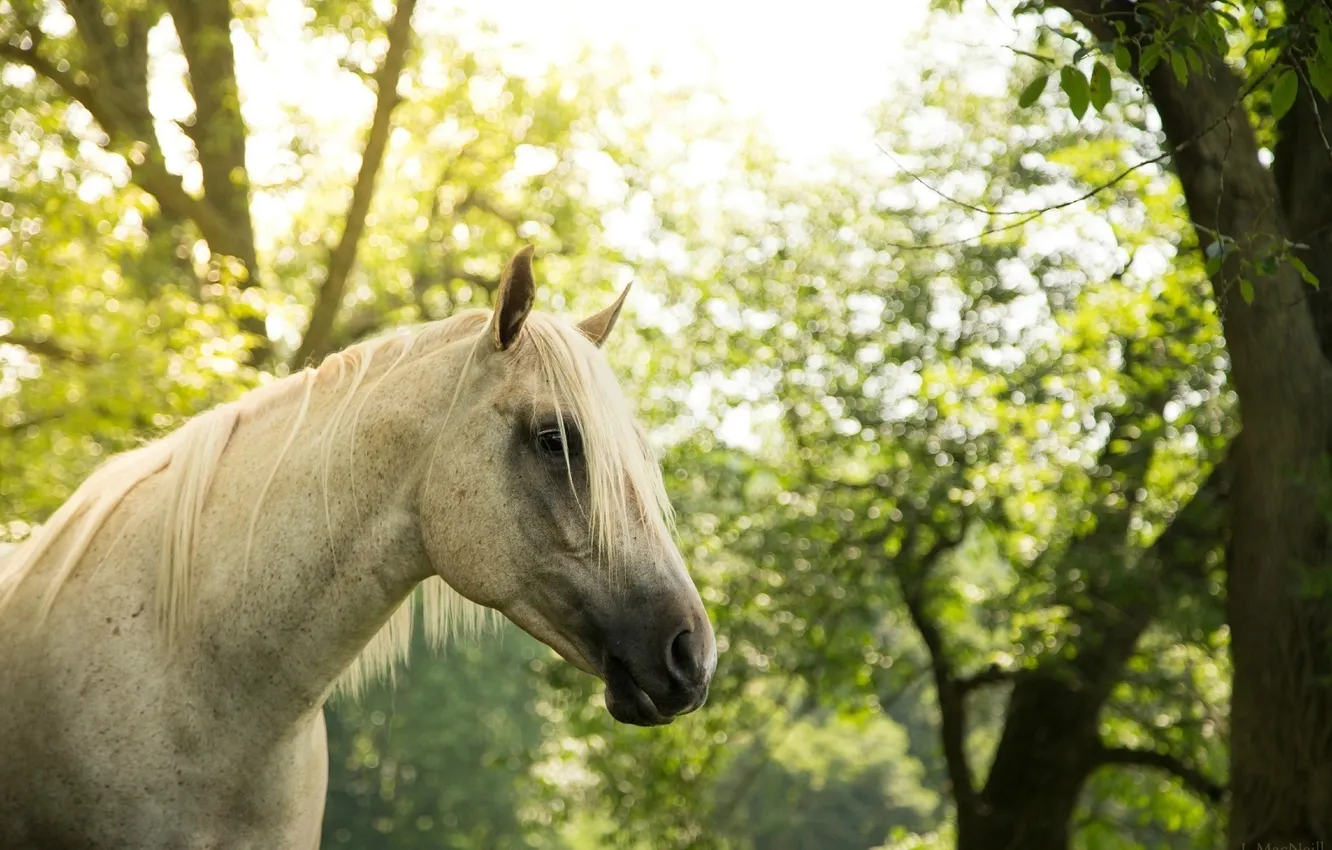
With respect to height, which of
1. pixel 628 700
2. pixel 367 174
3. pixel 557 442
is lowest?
pixel 628 700

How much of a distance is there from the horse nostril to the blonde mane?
23 cm

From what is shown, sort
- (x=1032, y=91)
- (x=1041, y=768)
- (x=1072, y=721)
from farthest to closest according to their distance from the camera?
(x=1041, y=768), (x=1072, y=721), (x=1032, y=91)

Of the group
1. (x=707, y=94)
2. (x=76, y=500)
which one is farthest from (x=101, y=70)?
(x=76, y=500)

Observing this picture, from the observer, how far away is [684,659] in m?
2.33

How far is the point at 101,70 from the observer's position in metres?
11.3

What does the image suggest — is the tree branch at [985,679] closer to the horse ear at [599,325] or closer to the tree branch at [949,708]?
the tree branch at [949,708]

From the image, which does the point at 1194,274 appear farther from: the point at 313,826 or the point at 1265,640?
the point at 313,826

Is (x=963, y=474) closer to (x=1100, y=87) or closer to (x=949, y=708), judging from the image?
(x=949, y=708)

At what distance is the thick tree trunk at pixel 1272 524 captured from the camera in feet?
14.7

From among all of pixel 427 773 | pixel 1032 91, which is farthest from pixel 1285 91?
pixel 427 773

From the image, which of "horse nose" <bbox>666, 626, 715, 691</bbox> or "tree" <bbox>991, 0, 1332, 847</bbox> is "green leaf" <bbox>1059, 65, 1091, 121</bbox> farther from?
"tree" <bbox>991, 0, 1332, 847</bbox>

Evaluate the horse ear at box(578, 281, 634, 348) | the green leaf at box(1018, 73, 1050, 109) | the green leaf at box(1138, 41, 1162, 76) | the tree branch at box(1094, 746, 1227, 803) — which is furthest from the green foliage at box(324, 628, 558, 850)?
the green leaf at box(1138, 41, 1162, 76)

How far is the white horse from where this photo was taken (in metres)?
2.42

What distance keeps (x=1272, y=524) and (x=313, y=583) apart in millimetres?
4088
